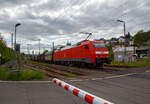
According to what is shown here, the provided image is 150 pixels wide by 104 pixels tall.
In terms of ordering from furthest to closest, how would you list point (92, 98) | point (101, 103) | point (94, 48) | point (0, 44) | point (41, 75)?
point (0, 44) → point (94, 48) → point (41, 75) → point (92, 98) → point (101, 103)

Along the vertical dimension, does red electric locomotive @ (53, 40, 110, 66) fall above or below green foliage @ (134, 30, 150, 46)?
below

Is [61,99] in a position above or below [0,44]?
below

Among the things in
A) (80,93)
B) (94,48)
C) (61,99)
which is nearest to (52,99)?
(61,99)

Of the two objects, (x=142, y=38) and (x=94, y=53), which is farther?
(x=142, y=38)

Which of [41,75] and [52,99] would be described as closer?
[52,99]

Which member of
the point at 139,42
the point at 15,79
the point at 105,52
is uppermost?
the point at 139,42

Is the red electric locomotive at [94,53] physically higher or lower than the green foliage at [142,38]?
lower

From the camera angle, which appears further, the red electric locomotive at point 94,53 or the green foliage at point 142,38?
the green foliage at point 142,38

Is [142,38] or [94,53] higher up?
[142,38]

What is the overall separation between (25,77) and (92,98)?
8.16m

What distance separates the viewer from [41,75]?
34.2 ft

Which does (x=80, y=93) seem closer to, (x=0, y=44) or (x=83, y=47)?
(x=83, y=47)

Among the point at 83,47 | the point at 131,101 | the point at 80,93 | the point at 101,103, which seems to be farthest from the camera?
the point at 83,47

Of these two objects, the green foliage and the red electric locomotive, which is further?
the green foliage
